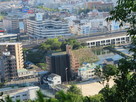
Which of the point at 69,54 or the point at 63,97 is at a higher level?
the point at 63,97

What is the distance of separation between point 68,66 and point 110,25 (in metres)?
7.46

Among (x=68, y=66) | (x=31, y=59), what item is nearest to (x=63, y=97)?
(x=68, y=66)

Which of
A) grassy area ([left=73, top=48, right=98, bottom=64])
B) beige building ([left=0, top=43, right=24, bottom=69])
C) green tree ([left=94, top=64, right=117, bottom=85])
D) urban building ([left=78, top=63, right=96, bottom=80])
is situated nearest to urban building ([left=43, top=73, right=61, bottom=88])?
urban building ([left=78, top=63, right=96, bottom=80])

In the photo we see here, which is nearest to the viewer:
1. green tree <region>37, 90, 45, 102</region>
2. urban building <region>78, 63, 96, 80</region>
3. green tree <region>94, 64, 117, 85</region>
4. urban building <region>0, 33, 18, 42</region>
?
green tree <region>37, 90, 45, 102</region>

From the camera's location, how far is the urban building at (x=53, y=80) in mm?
7316

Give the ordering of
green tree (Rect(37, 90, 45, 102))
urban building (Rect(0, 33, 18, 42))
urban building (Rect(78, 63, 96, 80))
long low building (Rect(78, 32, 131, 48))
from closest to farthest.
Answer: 1. green tree (Rect(37, 90, 45, 102))
2. urban building (Rect(78, 63, 96, 80))
3. long low building (Rect(78, 32, 131, 48))
4. urban building (Rect(0, 33, 18, 42))

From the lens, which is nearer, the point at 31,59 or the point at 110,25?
the point at 31,59

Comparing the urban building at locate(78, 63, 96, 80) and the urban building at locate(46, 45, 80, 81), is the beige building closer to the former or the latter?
the urban building at locate(46, 45, 80, 81)

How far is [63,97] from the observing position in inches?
55.9

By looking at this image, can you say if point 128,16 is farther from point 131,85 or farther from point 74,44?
point 74,44

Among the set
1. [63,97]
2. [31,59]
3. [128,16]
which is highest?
[128,16]

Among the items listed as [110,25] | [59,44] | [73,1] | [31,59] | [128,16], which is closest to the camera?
[128,16]

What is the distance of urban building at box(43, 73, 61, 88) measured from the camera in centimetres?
732

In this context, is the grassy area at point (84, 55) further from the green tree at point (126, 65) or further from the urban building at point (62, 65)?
the green tree at point (126, 65)
